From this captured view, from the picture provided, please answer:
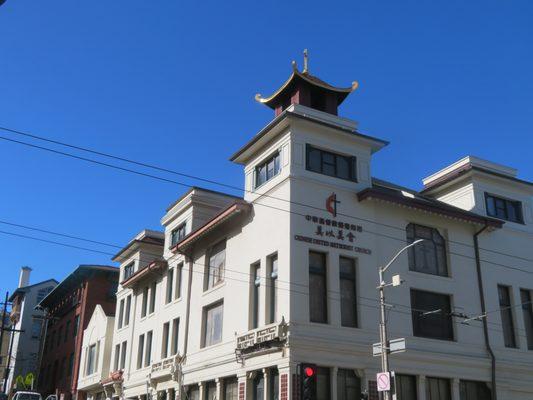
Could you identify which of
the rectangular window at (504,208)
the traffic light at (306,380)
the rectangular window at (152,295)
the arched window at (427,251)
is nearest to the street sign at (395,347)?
the traffic light at (306,380)

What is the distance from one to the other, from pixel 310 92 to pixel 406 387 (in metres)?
17.0

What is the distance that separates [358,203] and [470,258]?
761 centimetres

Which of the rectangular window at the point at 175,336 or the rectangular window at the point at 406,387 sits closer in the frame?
the rectangular window at the point at 406,387

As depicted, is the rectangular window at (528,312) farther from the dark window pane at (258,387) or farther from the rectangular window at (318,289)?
the dark window pane at (258,387)

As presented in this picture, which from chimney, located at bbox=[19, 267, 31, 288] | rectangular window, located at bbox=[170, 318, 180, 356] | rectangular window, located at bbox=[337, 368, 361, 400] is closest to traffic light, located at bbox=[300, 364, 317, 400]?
rectangular window, located at bbox=[337, 368, 361, 400]

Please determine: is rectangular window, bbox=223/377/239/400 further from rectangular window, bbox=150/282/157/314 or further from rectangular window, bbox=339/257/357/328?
rectangular window, bbox=150/282/157/314

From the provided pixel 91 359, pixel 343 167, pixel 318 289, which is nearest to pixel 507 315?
pixel 318 289

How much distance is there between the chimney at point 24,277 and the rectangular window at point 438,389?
81.5m

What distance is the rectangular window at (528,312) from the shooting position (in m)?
33.5

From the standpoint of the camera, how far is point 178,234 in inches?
1634

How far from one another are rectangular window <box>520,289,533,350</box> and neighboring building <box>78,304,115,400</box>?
31396 mm

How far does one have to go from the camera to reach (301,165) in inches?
1169

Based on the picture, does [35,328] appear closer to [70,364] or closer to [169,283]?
[70,364]

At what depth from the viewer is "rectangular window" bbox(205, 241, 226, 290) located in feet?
112
